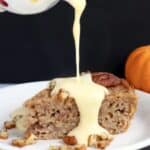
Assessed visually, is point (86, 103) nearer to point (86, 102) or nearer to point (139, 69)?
point (86, 102)

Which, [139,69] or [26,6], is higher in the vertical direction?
[26,6]

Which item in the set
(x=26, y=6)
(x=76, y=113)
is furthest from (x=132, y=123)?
(x=26, y=6)

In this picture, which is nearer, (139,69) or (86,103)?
(86,103)

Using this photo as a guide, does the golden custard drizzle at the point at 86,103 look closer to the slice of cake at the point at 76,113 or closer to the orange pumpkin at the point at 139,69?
the slice of cake at the point at 76,113

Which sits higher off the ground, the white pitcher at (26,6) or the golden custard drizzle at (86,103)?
the white pitcher at (26,6)

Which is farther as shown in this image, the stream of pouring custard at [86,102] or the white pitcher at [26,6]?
the white pitcher at [26,6]

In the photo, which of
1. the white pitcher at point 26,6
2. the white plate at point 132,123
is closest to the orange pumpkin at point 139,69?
the white plate at point 132,123

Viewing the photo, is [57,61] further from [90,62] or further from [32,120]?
[32,120]
